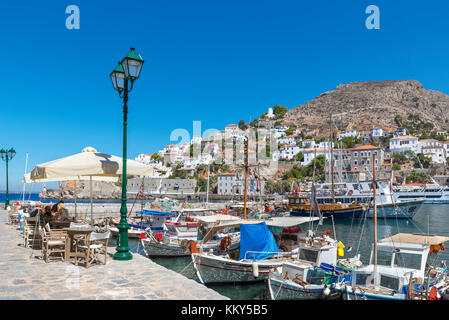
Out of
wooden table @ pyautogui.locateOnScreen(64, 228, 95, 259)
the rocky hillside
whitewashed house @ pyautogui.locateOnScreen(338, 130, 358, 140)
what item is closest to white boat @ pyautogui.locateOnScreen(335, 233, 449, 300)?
wooden table @ pyautogui.locateOnScreen(64, 228, 95, 259)

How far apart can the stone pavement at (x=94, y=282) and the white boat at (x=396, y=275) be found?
18.7 ft

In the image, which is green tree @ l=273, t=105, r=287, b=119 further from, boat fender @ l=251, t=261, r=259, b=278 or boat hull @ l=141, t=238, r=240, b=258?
boat fender @ l=251, t=261, r=259, b=278

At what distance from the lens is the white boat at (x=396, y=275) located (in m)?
8.81

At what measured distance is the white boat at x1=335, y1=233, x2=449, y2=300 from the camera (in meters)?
8.81

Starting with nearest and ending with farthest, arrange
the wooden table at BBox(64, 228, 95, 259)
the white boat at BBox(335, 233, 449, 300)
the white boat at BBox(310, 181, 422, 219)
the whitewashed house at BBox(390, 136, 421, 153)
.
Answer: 1. the wooden table at BBox(64, 228, 95, 259)
2. the white boat at BBox(335, 233, 449, 300)
3. the white boat at BBox(310, 181, 422, 219)
4. the whitewashed house at BBox(390, 136, 421, 153)

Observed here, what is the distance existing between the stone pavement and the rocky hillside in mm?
145745

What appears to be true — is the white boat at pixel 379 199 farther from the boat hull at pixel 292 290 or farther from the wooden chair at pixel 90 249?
the wooden chair at pixel 90 249

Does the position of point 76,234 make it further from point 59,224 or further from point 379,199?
point 379,199

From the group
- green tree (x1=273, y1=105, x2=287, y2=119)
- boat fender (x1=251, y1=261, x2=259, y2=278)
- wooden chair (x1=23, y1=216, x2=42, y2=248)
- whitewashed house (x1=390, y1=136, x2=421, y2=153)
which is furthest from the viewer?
green tree (x1=273, y1=105, x2=287, y2=119)

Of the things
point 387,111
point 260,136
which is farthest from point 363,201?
point 387,111

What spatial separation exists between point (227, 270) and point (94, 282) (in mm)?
7802
